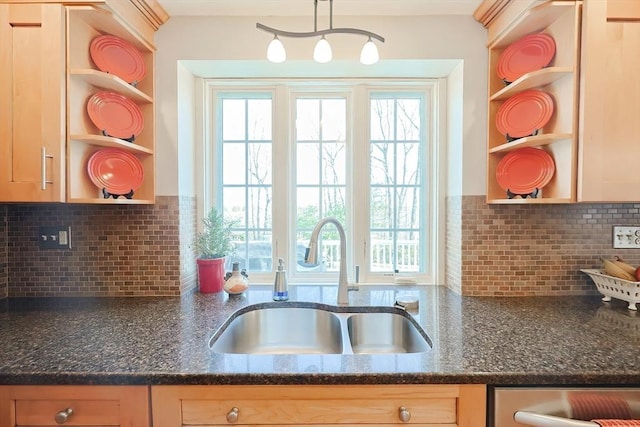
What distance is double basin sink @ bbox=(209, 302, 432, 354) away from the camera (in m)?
1.40

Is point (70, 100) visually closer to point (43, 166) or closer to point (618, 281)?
point (43, 166)

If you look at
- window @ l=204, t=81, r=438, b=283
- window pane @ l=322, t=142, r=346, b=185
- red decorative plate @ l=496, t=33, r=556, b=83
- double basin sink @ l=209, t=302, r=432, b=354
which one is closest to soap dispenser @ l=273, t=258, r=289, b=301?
double basin sink @ l=209, t=302, r=432, b=354

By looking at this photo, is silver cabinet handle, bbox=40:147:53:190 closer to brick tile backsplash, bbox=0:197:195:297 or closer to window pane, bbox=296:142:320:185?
brick tile backsplash, bbox=0:197:195:297

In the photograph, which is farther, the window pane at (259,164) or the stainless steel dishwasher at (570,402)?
the window pane at (259,164)

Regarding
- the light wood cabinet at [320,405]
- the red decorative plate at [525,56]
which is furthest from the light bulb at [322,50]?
the light wood cabinet at [320,405]

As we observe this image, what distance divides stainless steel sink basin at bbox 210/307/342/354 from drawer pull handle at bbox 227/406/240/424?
19.9 inches

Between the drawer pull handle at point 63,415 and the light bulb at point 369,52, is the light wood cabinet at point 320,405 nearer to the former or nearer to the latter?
the drawer pull handle at point 63,415

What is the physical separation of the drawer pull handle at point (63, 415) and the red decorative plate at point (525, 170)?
1822 mm

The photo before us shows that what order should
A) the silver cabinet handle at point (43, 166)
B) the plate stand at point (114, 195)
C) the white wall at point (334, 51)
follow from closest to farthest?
1. the silver cabinet handle at point (43, 166)
2. the plate stand at point (114, 195)
3. the white wall at point (334, 51)

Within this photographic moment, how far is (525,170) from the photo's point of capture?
57.6 inches

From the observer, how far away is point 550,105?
1.34 m

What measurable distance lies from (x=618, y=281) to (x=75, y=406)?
2.06 meters

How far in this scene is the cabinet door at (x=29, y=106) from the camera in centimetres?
120

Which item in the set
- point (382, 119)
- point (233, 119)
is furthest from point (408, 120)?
point (233, 119)
